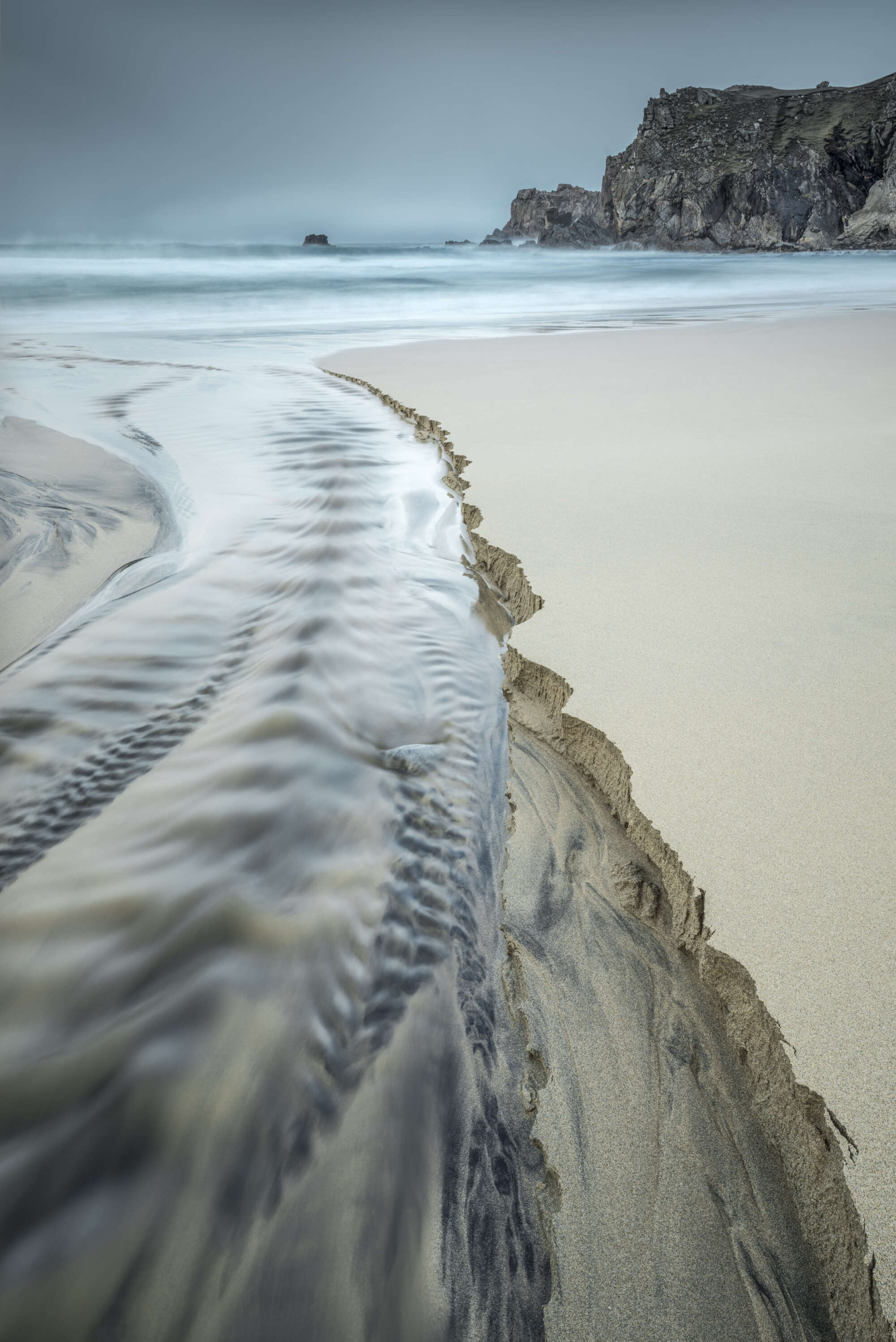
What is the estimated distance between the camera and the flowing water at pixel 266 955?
2.43 feet

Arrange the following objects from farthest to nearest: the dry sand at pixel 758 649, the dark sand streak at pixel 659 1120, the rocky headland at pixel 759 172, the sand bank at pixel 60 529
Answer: the rocky headland at pixel 759 172
the sand bank at pixel 60 529
the dry sand at pixel 758 649
the dark sand streak at pixel 659 1120

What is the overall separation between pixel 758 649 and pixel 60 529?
94.5 inches

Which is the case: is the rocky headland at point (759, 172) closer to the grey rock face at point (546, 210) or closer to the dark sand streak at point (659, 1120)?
the grey rock face at point (546, 210)

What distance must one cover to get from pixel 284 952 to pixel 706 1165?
23.4 inches

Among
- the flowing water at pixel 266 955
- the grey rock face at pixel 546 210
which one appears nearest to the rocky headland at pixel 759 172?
the grey rock face at pixel 546 210

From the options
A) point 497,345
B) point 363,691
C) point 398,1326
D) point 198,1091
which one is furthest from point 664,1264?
point 497,345

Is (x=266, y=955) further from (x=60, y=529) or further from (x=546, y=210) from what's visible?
(x=546, y=210)

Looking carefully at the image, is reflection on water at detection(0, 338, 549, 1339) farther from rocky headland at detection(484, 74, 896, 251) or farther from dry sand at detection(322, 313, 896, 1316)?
rocky headland at detection(484, 74, 896, 251)

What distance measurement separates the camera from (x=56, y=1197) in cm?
79

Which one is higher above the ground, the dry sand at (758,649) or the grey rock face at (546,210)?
the grey rock face at (546,210)

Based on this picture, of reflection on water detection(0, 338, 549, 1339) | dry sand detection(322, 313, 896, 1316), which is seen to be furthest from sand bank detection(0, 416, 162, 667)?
dry sand detection(322, 313, 896, 1316)

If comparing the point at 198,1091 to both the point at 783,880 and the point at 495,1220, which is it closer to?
the point at 495,1220

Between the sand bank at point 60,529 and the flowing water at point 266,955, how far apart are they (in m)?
0.12

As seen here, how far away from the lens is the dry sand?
0.84 meters
